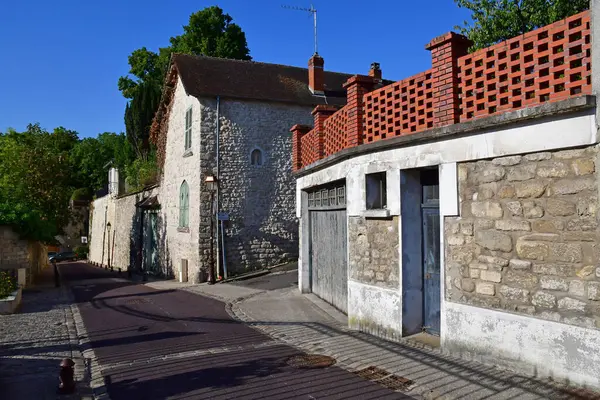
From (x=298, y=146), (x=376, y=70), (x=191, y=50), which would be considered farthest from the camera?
(x=191, y=50)

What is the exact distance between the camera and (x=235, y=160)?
1720cm

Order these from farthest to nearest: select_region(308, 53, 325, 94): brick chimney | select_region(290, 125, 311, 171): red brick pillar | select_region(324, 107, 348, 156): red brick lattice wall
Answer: select_region(308, 53, 325, 94): brick chimney, select_region(290, 125, 311, 171): red brick pillar, select_region(324, 107, 348, 156): red brick lattice wall

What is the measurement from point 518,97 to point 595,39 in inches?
36.0

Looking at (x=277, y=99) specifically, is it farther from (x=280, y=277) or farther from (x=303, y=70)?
(x=280, y=277)

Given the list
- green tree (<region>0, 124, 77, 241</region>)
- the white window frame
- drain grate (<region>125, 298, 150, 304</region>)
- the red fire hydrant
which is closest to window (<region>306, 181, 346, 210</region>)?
drain grate (<region>125, 298, 150, 304</region>)

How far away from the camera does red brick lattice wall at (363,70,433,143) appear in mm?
6652

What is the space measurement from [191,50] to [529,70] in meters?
30.9

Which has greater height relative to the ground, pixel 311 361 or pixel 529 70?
pixel 529 70

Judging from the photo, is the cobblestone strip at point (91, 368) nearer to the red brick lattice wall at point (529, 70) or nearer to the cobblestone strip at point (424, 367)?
the cobblestone strip at point (424, 367)

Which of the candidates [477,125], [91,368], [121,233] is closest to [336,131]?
[477,125]

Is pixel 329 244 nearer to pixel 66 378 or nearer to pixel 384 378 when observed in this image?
pixel 384 378

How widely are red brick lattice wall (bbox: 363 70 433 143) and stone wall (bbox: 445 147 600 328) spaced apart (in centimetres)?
117

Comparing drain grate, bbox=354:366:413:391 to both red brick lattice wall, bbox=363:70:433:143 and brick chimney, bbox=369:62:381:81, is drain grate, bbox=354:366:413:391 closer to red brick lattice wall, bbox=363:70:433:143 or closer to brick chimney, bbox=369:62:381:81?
red brick lattice wall, bbox=363:70:433:143

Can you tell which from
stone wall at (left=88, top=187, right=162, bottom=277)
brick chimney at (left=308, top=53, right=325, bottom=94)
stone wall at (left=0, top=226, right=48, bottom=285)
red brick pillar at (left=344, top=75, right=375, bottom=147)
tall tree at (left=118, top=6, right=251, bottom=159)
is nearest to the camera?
red brick pillar at (left=344, top=75, right=375, bottom=147)
